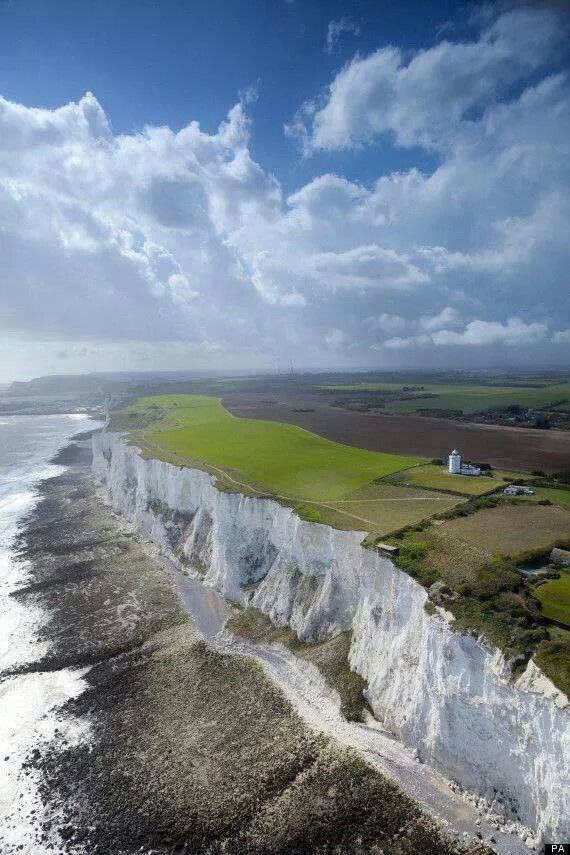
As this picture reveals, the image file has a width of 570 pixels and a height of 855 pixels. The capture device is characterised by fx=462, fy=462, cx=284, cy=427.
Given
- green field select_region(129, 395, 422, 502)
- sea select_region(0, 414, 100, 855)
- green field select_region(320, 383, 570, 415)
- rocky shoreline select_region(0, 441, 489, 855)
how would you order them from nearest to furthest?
rocky shoreline select_region(0, 441, 489, 855) → sea select_region(0, 414, 100, 855) → green field select_region(129, 395, 422, 502) → green field select_region(320, 383, 570, 415)

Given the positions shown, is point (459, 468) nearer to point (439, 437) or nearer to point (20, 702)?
point (439, 437)

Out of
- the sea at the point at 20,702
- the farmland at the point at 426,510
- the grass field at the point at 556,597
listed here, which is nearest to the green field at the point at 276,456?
the farmland at the point at 426,510

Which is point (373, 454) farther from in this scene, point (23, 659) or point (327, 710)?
point (23, 659)

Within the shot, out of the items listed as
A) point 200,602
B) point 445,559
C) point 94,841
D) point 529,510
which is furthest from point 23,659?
point 529,510

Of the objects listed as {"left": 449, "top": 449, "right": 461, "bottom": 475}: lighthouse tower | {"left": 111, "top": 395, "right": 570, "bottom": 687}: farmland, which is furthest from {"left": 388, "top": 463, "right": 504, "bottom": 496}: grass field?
{"left": 449, "top": 449, "right": 461, "bottom": 475}: lighthouse tower

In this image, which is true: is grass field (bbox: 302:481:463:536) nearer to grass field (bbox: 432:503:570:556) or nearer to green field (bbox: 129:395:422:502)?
green field (bbox: 129:395:422:502)

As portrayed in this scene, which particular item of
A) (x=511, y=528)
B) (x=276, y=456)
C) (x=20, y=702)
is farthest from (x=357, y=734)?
(x=276, y=456)

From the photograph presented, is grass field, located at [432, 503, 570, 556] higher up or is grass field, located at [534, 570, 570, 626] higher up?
grass field, located at [432, 503, 570, 556]
